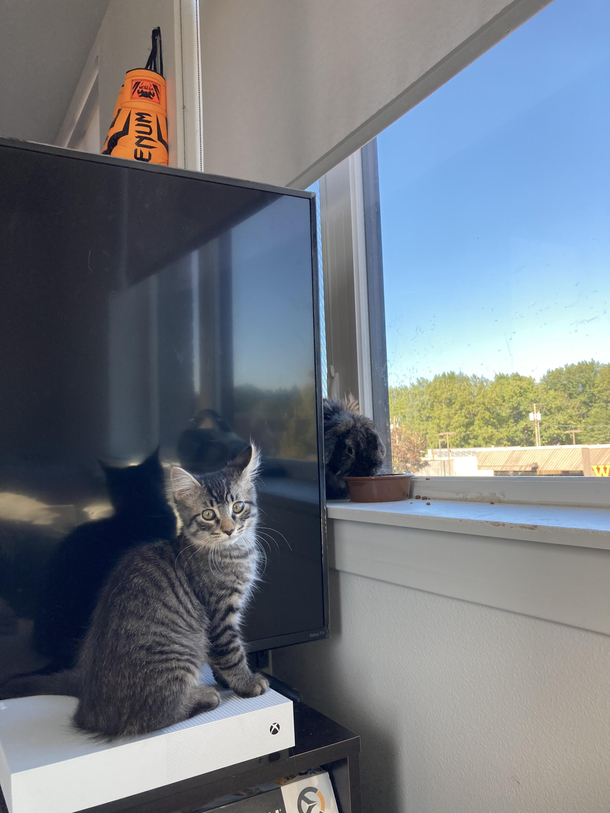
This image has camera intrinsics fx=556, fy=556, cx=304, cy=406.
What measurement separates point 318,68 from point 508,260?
0.54 meters

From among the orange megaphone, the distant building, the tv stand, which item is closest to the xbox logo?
the tv stand

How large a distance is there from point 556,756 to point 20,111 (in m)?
3.68

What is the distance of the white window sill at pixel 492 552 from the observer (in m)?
0.59

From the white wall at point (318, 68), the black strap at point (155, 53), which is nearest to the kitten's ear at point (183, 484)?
the white wall at point (318, 68)

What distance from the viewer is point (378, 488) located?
1.03 metres

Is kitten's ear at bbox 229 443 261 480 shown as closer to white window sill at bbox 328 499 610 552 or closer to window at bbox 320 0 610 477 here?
white window sill at bbox 328 499 610 552

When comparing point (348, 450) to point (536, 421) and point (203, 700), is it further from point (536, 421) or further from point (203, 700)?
point (203, 700)

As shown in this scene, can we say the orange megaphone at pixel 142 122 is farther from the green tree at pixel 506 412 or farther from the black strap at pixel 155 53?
the green tree at pixel 506 412

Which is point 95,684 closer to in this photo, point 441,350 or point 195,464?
point 195,464

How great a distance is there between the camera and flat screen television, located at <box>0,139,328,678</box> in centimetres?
75

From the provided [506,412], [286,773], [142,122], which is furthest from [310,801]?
[142,122]

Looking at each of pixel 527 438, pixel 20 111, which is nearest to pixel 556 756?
pixel 527 438

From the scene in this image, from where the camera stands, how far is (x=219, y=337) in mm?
880

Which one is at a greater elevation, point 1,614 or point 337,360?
point 337,360
